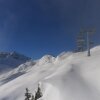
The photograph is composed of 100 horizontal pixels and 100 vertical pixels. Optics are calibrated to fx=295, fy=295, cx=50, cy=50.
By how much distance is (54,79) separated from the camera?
158ft

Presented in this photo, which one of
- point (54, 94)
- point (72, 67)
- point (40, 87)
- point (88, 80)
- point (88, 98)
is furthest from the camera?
point (72, 67)

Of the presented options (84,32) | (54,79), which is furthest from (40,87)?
(84,32)

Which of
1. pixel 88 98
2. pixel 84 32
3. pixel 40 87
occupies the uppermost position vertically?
pixel 84 32

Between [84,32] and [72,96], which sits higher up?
[84,32]

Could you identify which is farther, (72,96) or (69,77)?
(69,77)

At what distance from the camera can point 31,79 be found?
257ft

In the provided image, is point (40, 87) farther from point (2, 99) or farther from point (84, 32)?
point (84, 32)

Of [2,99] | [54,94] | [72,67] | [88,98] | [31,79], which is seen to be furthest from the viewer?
[31,79]

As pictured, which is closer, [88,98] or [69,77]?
[88,98]

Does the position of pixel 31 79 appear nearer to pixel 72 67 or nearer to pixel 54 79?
pixel 72 67

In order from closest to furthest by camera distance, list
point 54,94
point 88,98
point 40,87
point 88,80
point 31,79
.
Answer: point 88,98
point 54,94
point 88,80
point 40,87
point 31,79

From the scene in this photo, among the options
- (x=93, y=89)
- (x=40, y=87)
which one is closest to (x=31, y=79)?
(x=40, y=87)

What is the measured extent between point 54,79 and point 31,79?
101 ft

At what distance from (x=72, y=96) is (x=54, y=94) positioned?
349 cm
